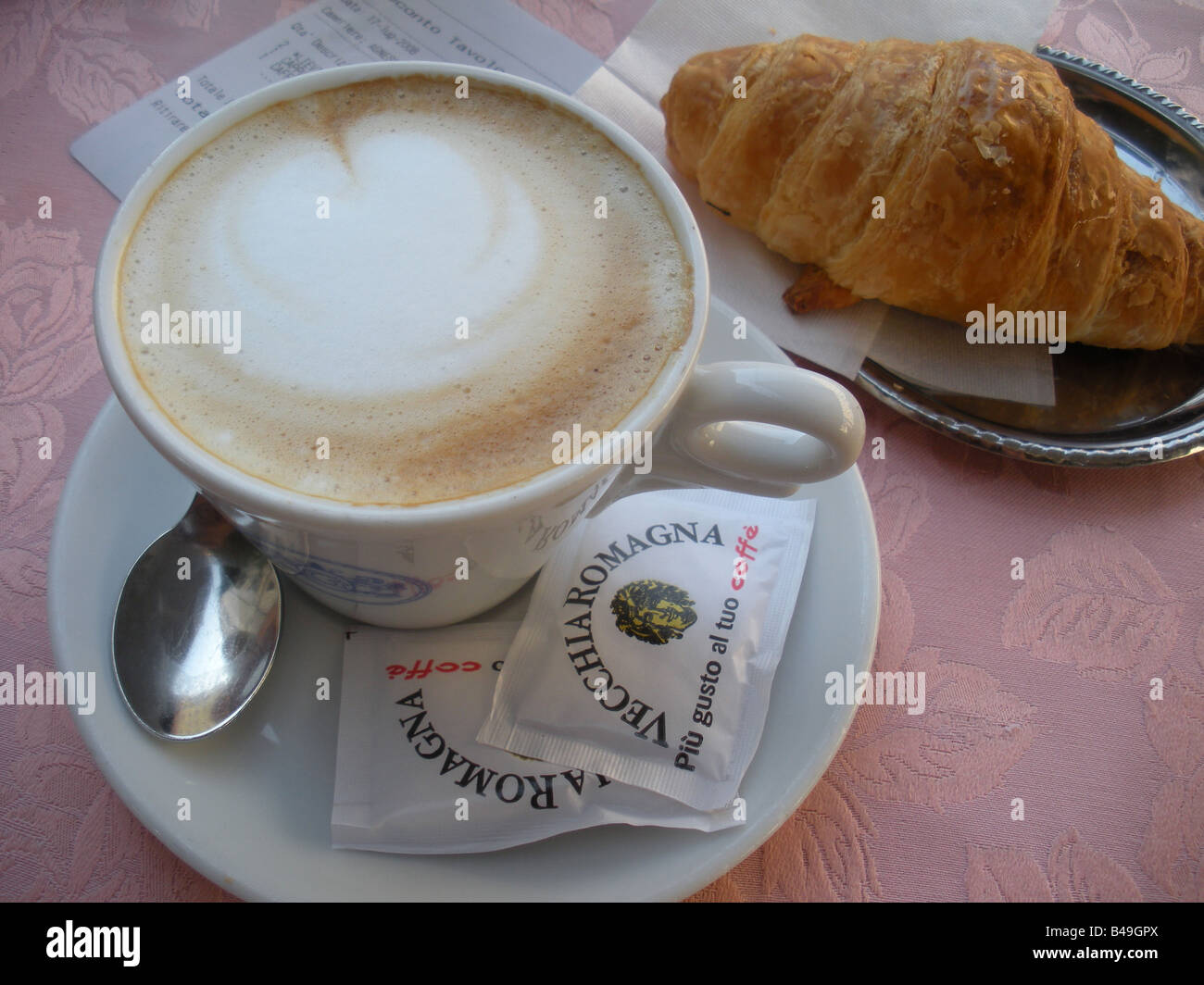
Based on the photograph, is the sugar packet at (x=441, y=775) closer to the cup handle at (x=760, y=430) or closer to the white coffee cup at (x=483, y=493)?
the white coffee cup at (x=483, y=493)

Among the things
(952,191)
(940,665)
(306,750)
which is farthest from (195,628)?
(952,191)

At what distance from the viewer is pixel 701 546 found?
2.40 ft

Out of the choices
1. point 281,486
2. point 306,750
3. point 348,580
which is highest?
point 281,486

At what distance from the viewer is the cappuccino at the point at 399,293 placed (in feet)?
1.68

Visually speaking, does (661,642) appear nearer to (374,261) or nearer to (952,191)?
(374,261)

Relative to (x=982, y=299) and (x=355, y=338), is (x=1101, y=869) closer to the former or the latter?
(x=982, y=299)

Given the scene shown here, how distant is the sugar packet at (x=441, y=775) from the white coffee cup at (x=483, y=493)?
4 cm

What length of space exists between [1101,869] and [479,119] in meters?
0.81

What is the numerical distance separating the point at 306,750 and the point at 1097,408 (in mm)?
924

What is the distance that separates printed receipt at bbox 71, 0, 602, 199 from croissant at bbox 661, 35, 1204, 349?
349mm

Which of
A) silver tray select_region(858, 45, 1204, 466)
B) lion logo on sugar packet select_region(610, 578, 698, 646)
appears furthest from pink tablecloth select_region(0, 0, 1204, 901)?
lion logo on sugar packet select_region(610, 578, 698, 646)

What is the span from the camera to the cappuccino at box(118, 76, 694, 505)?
51 cm

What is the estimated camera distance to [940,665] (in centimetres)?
79

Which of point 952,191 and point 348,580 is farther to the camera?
point 952,191
